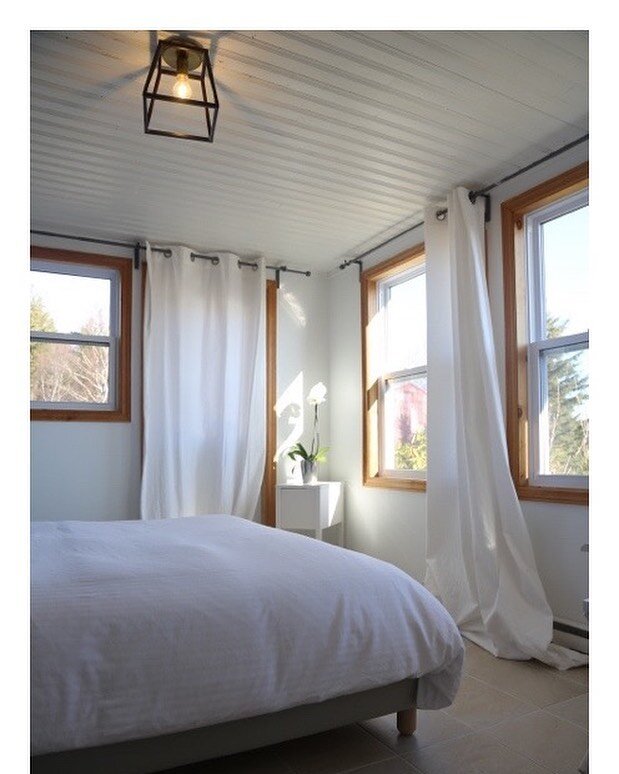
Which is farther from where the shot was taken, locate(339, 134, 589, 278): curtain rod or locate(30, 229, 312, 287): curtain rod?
locate(30, 229, 312, 287): curtain rod

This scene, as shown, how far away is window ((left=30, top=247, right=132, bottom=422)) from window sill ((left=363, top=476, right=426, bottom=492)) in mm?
1895

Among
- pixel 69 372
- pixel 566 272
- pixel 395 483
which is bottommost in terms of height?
pixel 395 483

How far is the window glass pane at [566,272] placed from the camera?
3.30m

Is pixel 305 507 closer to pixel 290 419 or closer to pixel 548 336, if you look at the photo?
pixel 290 419

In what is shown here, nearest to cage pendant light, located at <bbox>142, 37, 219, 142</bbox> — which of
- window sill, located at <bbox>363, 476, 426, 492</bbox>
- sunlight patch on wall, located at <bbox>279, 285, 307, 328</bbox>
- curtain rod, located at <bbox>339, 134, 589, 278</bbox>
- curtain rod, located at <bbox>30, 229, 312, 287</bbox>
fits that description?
curtain rod, located at <bbox>339, 134, 589, 278</bbox>

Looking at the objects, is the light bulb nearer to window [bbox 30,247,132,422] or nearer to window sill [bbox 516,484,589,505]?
window [bbox 30,247,132,422]

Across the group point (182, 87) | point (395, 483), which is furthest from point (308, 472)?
point (182, 87)

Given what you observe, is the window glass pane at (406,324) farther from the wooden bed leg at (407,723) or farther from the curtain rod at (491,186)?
the wooden bed leg at (407,723)

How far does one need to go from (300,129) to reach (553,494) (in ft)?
7.42

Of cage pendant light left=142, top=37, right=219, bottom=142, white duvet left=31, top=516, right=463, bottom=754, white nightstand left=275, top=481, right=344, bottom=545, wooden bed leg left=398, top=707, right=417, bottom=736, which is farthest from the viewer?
white nightstand left=275, top=481, right=344, bottom=545

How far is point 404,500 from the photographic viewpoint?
4.44 m

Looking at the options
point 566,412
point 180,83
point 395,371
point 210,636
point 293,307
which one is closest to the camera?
point 210,636

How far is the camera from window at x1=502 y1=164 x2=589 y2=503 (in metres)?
3.27
